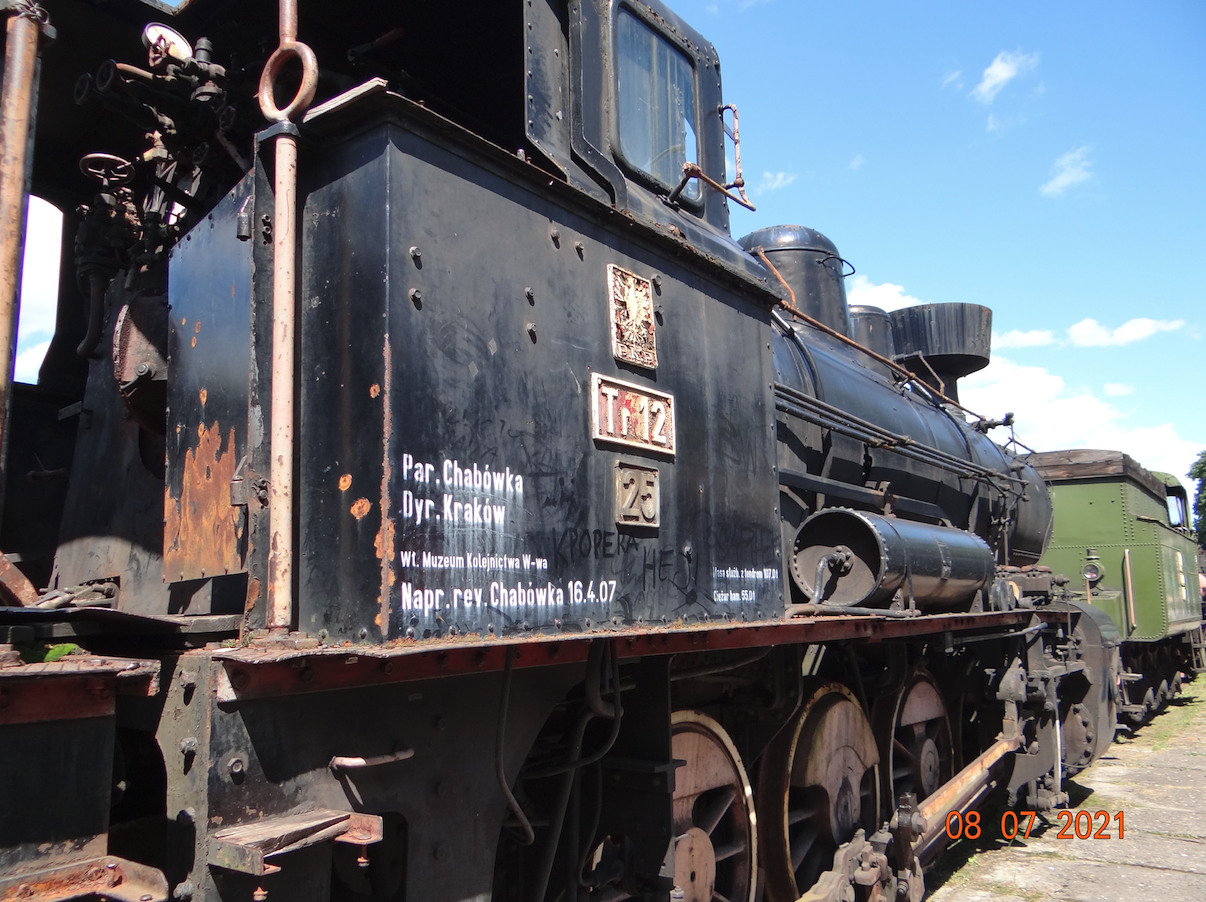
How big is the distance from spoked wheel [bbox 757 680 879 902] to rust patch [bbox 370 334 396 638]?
259 cm

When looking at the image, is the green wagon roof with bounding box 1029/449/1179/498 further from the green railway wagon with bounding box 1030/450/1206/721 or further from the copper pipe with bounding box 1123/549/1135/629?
the copper pipe with bounding box 1123/549/1135/629

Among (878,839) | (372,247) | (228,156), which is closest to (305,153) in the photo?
(372,247)

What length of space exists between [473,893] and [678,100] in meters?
2.94

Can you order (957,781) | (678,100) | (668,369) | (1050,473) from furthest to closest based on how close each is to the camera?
(1050,473) < (957,781) < (678,100) < (668,369)

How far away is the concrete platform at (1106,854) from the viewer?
5066 mm

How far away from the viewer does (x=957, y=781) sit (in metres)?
5.29

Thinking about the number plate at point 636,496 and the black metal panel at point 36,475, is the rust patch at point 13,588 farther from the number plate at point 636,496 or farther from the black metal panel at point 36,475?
the black metal panel at point 36,475

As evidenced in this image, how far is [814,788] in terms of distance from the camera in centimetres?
427

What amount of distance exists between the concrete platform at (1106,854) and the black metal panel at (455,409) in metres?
3.64

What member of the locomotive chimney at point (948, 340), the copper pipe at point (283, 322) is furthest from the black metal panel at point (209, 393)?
the locomotive chimney at point (948, 340)

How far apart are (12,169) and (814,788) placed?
3889mm

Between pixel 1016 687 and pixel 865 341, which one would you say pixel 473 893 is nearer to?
pixel 1016 687

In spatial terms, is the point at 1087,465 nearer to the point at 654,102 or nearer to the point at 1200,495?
the point at 654,102
